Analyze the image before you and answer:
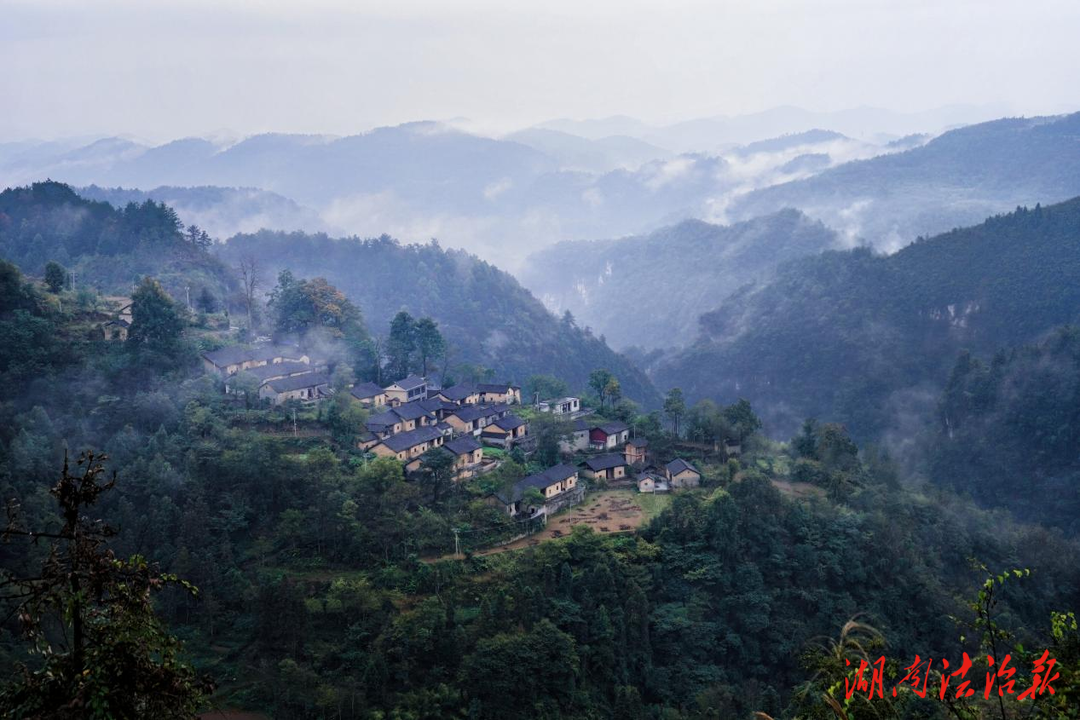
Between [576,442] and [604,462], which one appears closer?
[604,462]

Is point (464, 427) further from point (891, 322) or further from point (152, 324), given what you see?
point (891, 322)

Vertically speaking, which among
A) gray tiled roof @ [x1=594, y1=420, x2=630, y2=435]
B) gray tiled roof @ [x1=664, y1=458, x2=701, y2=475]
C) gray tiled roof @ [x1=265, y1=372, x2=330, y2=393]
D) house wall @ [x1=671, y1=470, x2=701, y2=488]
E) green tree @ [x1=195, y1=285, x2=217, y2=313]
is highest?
green tree @ [x1=195, y1=285, x2=217, y2=313]

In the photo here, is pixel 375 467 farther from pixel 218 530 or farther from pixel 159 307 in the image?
pixel 159 307

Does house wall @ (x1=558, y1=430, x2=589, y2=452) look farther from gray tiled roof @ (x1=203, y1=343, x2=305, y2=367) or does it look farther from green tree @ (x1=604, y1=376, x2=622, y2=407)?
gray tiled roof @ (x1=203, y1=343, x2=305, y2=367)

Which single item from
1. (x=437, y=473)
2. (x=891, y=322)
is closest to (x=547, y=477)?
(x=437, y=473)

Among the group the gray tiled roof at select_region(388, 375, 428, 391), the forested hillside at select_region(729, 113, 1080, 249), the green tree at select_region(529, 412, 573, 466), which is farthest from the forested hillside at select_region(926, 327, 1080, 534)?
the forested hillside at select_region(729, 113, 1080, 249)

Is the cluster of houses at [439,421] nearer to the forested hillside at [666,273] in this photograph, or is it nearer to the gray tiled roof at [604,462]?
the gray tiled roof at [604,462]
